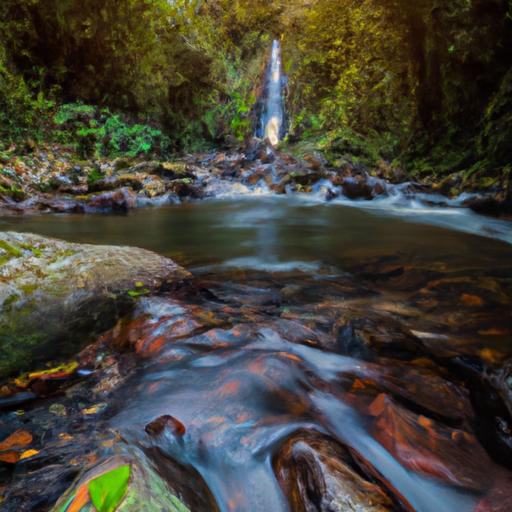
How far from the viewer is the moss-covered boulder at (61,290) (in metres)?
1.81

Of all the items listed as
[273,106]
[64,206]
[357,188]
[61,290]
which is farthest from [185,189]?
[273,106]

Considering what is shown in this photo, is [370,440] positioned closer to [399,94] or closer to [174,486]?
[174,486]

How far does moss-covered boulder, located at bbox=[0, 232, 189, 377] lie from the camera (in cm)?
181

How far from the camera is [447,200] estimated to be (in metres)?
7.21

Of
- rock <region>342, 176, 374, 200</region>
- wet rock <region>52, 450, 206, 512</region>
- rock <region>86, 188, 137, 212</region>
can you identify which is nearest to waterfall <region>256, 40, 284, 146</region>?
rock <region>342, 176, 374, 200</region>

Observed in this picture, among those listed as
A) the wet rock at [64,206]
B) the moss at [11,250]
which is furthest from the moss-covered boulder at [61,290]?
the wet rock at [64,206]

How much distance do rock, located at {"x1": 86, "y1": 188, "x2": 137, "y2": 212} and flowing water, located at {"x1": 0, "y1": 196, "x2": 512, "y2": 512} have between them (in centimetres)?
585

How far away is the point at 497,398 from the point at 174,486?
1254 millimetres

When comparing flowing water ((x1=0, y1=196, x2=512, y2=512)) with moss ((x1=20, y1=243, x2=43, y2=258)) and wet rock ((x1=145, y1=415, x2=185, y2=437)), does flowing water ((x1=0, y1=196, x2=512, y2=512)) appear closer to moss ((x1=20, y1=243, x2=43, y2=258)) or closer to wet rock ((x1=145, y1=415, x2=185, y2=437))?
wet rock ((x1=145, y1=415, x2=185, y2=437))

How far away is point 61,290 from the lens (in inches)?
87.0

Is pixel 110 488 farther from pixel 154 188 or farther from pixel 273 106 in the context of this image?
pixel 273 106

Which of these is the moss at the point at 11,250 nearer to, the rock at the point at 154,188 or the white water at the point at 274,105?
the rock at the point at 154,188

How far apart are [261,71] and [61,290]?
18.6 meters

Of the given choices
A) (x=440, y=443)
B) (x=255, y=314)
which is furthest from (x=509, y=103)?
(x=440, y=443)
